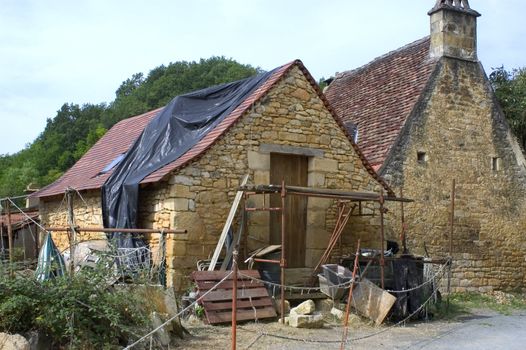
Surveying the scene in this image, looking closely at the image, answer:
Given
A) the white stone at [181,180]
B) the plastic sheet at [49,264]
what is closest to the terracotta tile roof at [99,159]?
the white stone at [181,180]

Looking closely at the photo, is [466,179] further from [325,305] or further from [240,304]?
[240,304]

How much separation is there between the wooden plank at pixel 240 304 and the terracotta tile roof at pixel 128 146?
7.70ft

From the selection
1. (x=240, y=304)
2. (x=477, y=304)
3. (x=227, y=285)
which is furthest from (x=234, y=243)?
(x=477, y=304)

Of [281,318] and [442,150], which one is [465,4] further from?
[281,318]

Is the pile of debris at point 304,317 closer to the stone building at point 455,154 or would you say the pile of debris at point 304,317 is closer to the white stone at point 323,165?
the white stone at point 323,165

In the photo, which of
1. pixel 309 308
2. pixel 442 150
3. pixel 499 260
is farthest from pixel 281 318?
pixel 499 260

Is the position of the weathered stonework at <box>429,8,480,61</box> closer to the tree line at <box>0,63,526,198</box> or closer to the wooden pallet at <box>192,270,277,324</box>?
the wooden pallet at <box>192,270,277,324</box>

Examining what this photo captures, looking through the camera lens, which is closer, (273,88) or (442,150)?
(273,88)

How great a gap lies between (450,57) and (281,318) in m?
9.83

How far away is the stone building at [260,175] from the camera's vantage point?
1090 centimetres

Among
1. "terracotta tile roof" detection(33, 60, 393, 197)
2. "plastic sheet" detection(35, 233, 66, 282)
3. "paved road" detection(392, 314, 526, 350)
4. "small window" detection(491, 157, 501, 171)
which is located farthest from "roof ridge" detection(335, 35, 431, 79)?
"plastic sheet" detection(35, 233, 66, 282)

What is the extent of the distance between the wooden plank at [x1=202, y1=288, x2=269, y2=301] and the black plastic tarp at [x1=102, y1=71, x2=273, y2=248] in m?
2.07

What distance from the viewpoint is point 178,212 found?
10734mm

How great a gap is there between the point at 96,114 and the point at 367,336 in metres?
37.5
